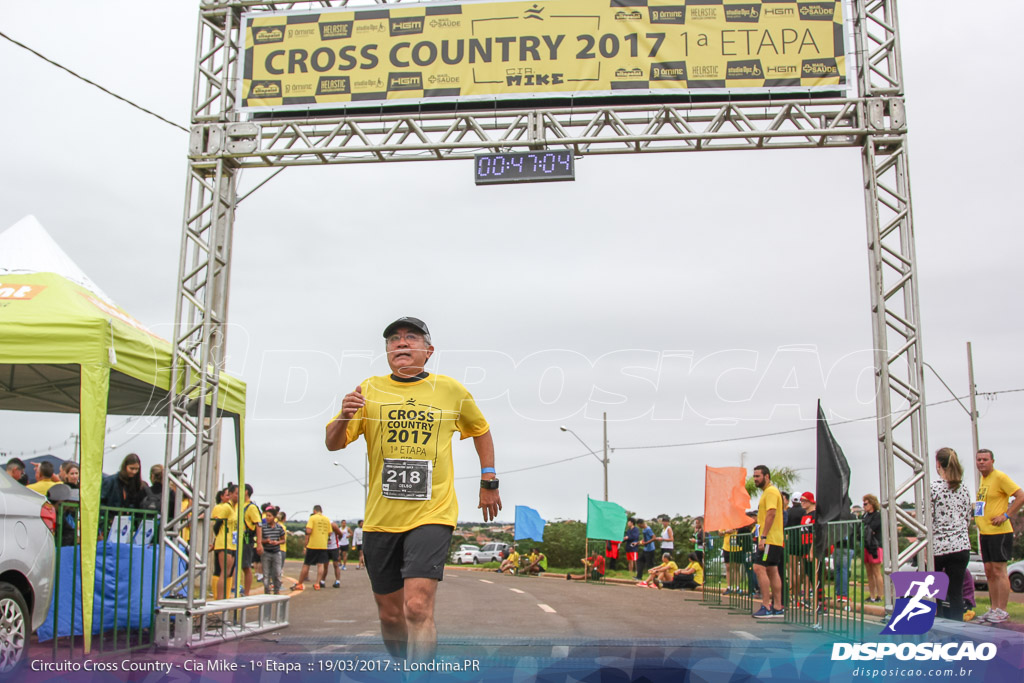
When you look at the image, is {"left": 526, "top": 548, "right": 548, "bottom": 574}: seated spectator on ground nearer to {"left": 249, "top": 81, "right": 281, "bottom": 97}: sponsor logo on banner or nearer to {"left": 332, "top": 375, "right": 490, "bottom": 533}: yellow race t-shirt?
{"left": 249, "top": 81, "right": 281, "bottom": 97}: sponsor logo on banner

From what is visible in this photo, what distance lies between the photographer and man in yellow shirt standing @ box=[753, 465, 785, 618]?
11.7m

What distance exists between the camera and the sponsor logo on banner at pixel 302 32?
11.1 metres

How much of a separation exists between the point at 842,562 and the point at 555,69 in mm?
6207

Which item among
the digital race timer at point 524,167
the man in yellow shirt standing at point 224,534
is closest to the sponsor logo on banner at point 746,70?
the digital race timer at point 524,167

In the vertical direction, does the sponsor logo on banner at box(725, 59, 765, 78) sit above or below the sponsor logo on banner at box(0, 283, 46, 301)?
above

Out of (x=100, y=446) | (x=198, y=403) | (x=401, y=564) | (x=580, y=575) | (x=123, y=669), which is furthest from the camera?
(x=580, y=575)

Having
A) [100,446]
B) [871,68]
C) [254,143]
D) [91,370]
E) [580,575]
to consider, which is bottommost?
[580,575]

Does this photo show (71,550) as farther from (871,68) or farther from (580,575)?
(580,575)

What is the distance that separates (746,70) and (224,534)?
29.7ft

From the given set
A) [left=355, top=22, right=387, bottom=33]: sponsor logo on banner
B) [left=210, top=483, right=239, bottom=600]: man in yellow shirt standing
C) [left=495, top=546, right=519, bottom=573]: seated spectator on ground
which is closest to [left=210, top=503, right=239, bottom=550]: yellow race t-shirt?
[left=210, top=483, right=239, bottom=600]: man in yellow shirt standing

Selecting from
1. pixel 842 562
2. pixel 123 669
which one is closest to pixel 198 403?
pixel 123 669

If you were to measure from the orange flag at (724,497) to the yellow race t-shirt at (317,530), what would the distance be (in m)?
7.67

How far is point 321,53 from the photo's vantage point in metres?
11.1

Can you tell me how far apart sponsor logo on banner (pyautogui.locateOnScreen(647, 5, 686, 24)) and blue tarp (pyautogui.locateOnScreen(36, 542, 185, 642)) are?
7.91 metres
